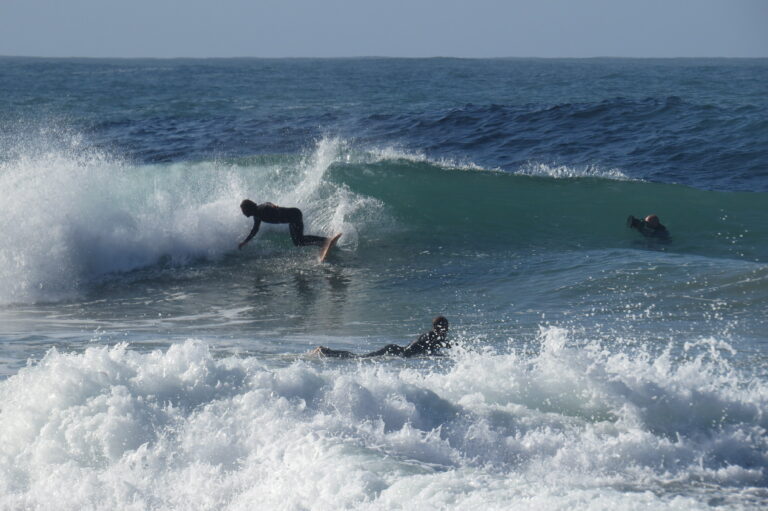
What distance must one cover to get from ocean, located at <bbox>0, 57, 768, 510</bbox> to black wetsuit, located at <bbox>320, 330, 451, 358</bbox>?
0.19 m

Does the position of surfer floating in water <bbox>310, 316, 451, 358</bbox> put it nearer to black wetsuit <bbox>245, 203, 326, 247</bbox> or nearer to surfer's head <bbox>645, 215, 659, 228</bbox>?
black wetsuit <bbox>245, 203, 326, 247</bbox>

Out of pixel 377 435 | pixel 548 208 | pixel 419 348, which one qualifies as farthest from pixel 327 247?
pixel 377 435

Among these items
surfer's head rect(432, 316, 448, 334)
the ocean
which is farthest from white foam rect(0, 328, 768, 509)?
surfer's head rect(432, 316, 448, 334)

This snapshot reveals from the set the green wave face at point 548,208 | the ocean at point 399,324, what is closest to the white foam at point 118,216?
the ocean at point 399,324

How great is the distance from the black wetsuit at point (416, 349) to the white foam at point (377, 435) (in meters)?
1.30

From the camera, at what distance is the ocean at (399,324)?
576cm

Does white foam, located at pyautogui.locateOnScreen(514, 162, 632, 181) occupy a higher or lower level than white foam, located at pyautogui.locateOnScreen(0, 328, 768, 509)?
higher

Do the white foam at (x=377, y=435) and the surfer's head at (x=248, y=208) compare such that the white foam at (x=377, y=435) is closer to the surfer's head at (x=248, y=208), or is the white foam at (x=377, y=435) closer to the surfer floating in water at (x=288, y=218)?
the surfer's head at (x=248, y=208)

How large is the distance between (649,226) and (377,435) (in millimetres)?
9759

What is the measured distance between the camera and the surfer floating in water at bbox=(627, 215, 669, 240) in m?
14.5

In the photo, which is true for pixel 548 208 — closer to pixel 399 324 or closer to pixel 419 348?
pixel 399 324

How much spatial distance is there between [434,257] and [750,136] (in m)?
12.9

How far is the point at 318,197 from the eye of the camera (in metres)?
Answer: 16.6

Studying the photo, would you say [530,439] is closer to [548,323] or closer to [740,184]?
[548,323]
